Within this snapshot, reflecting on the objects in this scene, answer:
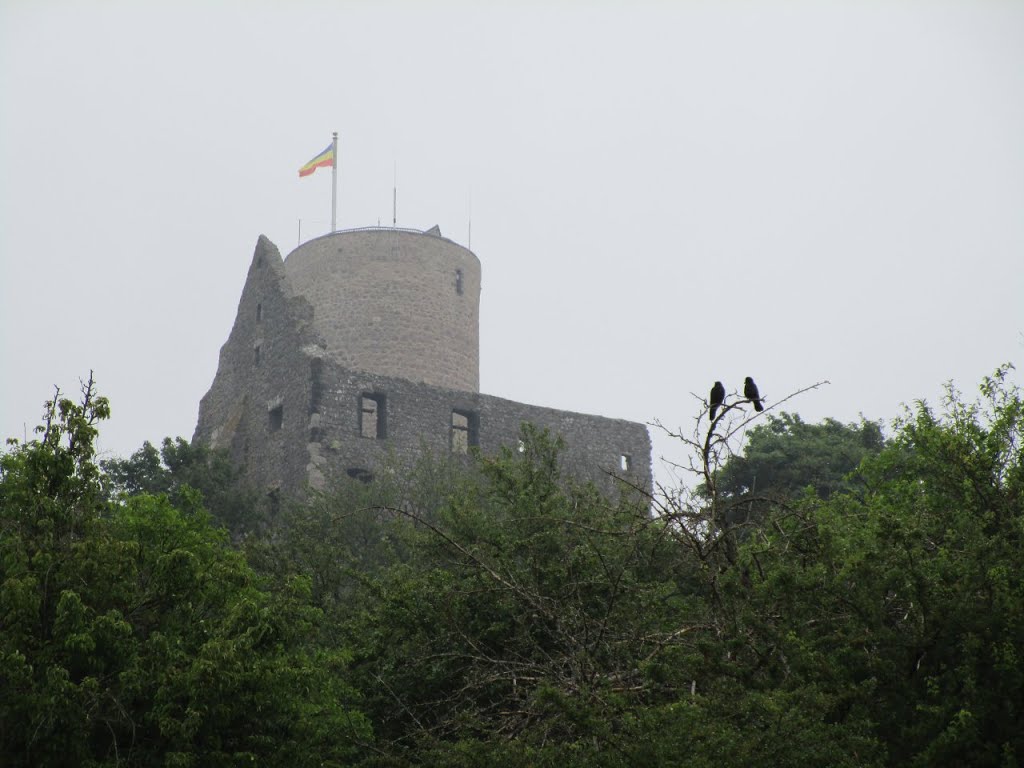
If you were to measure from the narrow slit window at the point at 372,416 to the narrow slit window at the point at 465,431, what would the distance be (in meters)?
1.46

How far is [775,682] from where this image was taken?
33.0ft

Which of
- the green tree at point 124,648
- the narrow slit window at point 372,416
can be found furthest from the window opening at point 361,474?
the green tree at point 124,648

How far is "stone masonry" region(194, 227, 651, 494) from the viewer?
84.1ft

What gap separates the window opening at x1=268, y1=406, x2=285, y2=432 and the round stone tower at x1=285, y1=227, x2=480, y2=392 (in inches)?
72.8

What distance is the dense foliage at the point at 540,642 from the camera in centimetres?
936

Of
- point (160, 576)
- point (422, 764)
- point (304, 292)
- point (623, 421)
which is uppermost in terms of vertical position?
point (304, 292)

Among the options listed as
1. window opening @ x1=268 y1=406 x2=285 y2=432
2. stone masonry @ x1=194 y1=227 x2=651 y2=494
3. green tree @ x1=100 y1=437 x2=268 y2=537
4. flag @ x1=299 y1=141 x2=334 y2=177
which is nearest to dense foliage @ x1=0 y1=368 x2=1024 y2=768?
green tree @ x1=100 y1=437 x2=268 y2=537

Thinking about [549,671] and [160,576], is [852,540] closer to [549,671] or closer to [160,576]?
[549,671]

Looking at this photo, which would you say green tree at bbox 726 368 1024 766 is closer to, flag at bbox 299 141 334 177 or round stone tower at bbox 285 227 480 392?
round stone tower at bbox 285 227 480 392

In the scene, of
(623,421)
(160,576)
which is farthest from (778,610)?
(623,421)

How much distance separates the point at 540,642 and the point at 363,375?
1392 cm

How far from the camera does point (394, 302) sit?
2862 centimetres

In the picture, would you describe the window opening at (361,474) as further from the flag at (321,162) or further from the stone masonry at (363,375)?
the flag at (321,162)

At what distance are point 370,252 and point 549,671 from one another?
19076 mm
